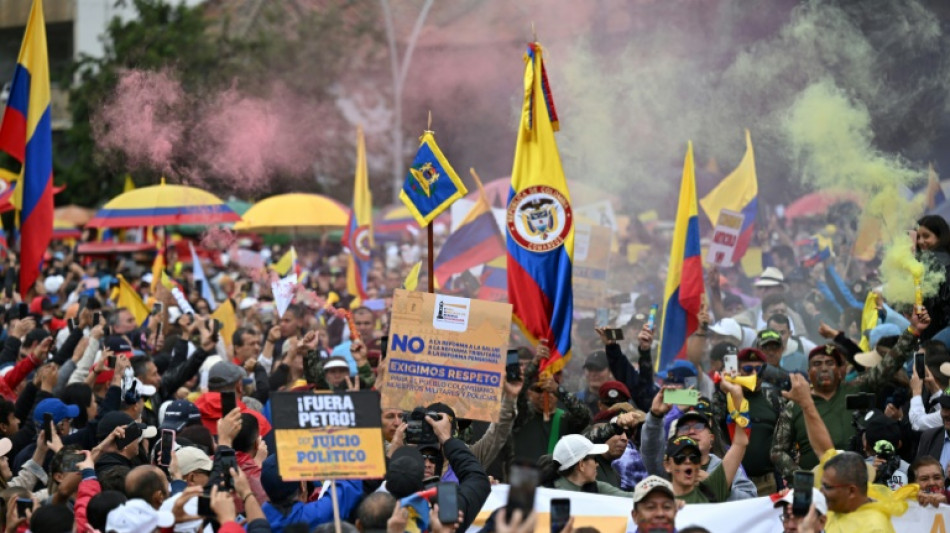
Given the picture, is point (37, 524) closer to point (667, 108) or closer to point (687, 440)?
point (687, 440)

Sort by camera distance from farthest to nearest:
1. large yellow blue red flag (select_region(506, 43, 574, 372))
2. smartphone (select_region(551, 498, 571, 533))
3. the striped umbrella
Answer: the striped umbrella
large yellow blue red flag (select_region(506, 43, 574, 372))
smartphone (select_region(551, 498, 571, 533))

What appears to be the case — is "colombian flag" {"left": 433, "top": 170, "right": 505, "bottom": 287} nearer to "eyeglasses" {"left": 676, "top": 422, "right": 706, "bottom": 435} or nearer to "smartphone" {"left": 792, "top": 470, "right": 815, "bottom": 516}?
"eyeglasses" {"left": 676, "top": 422, "right": 706, "bottom": 435}

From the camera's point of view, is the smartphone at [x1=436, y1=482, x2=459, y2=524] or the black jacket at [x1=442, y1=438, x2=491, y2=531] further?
the black jacket at [x1=442, y1=438, x2=491, y2=531]

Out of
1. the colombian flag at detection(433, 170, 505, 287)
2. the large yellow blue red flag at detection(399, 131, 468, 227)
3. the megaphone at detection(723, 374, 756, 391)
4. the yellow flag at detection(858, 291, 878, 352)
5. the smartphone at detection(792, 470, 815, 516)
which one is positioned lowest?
the smartphone at detection(792, 470, 815, 516)

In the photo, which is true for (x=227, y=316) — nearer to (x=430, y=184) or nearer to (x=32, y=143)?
(x=32, y=143)

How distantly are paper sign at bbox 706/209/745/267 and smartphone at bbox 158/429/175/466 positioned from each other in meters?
8.25

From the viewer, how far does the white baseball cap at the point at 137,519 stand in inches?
235

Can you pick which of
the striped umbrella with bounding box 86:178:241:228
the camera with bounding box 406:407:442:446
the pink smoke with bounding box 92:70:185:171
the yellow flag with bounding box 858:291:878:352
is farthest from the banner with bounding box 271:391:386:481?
the pink smoke with bounding box 92:70:185:171

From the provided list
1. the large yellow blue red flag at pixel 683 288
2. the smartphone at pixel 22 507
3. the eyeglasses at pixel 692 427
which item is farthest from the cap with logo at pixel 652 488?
the large yellow blue red flag at pixel 683 288

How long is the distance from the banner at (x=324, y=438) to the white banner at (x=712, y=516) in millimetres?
1140

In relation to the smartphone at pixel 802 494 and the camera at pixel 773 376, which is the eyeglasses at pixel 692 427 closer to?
the camera at pixel 773 376

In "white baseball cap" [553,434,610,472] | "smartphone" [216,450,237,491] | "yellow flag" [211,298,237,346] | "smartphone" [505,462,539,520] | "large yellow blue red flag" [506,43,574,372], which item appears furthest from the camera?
"yellow flag" [211,298,237,346]

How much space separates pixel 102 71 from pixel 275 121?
288 inches

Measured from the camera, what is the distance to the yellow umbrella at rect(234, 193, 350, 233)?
21828 mm
